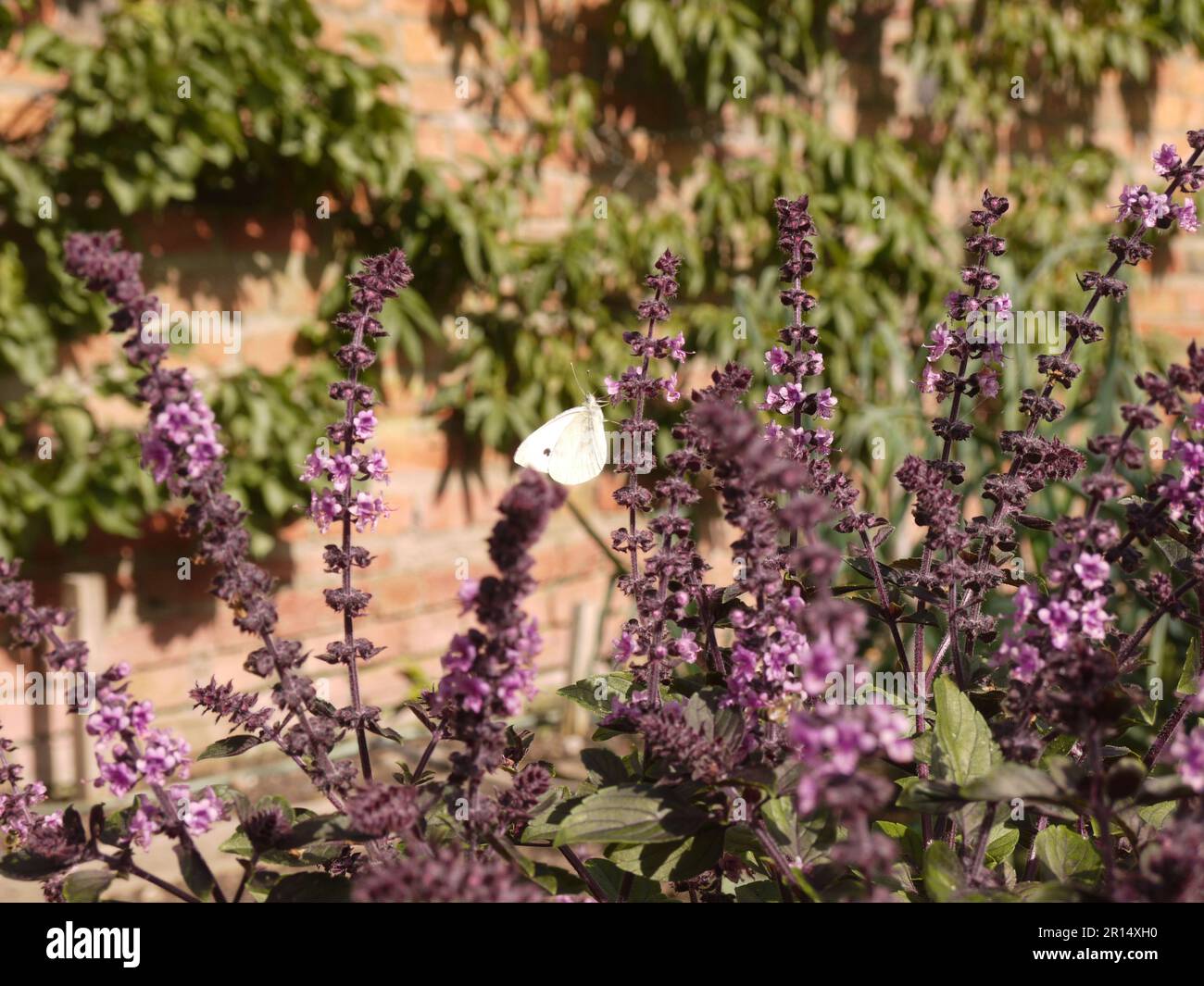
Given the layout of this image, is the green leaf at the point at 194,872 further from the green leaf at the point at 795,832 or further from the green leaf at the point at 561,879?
the green leaf at the point at 795,832

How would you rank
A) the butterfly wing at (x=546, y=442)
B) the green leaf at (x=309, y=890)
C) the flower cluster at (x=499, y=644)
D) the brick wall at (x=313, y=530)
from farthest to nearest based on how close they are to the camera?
1. the brick wall at (x=313, y=530)
2. the butterfly wing at (x=546, y=442)
3. the green leaf at (x=309, y=890)
4. the flower cluster at (x=499, y=644)

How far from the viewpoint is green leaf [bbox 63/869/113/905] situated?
2.87 feet

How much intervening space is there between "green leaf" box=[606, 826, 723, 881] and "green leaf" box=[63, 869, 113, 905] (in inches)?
16.3

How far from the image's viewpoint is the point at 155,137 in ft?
10.7

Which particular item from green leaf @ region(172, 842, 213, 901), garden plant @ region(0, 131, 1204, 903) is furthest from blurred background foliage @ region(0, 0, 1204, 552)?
green leaf @ region(172, 842, 213, 901)

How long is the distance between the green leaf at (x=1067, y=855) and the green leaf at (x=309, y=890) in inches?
22.4

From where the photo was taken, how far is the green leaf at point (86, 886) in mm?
875

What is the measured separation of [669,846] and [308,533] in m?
3.04

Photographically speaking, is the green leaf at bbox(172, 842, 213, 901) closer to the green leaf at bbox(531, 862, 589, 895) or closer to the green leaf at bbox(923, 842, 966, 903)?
the green leaf at bbox(531, 862, 589, 895)

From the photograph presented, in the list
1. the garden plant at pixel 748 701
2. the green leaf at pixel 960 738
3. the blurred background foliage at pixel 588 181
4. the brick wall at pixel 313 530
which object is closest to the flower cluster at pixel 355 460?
the garden plant at pixel 748 701

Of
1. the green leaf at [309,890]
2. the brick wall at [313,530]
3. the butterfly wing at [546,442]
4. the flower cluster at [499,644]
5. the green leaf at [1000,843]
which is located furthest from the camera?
the brick wall at [313,530]

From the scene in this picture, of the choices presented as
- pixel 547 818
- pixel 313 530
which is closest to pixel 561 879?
pixel 547 818

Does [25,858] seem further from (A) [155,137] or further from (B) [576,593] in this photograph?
(B) [576,593]
